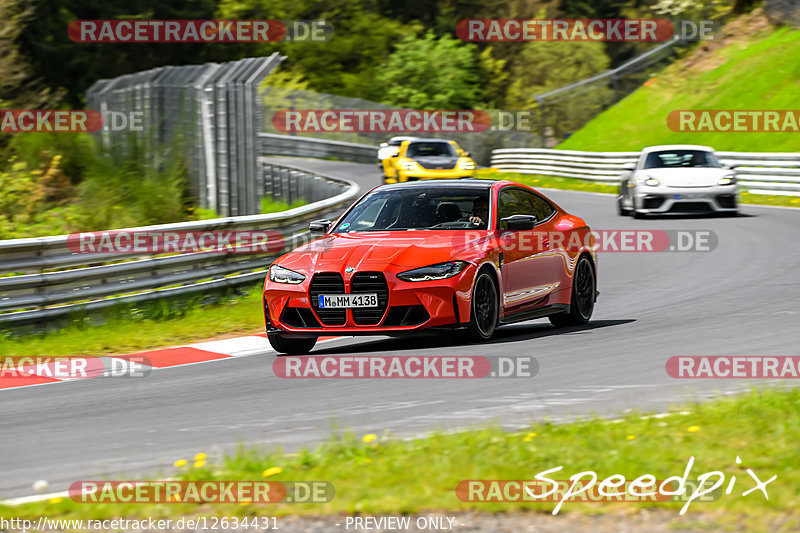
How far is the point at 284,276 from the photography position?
415 inches

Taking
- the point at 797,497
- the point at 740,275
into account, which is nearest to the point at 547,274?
the point at 740,275

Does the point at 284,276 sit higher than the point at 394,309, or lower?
higher

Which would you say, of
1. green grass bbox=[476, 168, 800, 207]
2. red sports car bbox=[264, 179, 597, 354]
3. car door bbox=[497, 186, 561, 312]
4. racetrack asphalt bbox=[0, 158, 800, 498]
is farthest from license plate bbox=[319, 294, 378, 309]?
green grass bbox=[476, 168, 800, 207]

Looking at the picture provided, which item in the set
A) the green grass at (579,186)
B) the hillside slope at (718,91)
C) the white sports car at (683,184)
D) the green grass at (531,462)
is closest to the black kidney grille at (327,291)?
the green grass at (531,462)

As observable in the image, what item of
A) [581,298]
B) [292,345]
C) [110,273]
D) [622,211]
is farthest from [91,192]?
[622,211]

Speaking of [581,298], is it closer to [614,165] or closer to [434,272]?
[434,272]

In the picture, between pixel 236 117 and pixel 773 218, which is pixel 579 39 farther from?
pixel 236 117

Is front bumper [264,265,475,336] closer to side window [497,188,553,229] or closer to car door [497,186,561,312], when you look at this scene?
car door [497,186,561,312]

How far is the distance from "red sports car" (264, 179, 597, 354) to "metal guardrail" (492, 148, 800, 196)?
45.0 feet

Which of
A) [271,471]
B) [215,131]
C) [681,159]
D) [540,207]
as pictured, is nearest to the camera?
[271,471]

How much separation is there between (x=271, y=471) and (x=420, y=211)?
5.39m

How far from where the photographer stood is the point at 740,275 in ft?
51.7

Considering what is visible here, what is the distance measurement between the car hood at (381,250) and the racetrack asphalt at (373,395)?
2.66 ft

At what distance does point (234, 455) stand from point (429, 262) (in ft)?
12.5
